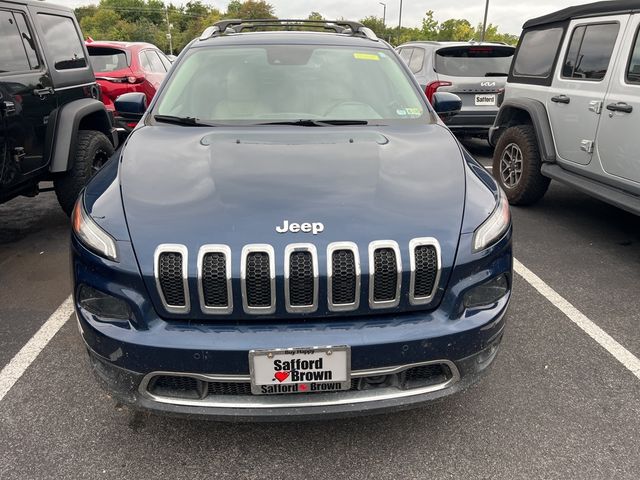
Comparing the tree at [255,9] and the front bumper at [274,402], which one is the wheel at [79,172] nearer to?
the front bumper at [274,402]

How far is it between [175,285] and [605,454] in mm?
1877

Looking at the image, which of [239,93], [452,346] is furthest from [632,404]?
[239,93]

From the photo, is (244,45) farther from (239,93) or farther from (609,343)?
(609,343)

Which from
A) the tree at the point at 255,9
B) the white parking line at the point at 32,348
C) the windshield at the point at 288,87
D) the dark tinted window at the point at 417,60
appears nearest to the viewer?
the white parking line at the point at 32,348

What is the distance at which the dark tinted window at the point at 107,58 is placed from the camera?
7422 mm

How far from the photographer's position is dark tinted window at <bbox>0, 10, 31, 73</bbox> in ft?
12.4

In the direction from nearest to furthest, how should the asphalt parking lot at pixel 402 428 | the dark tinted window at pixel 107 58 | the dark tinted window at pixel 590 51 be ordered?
the asphalt parking lot at pixel 402 428 < the dark tinted window at pixel 590 51 < the dark tinted window at pixel 107 58

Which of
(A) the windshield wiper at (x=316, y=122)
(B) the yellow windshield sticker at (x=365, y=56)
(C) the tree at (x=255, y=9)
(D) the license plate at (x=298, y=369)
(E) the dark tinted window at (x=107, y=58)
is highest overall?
(B) the yellow windshield sticker at (x=365, y=56)

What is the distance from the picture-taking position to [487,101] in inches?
297

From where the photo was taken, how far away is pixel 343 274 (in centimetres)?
189

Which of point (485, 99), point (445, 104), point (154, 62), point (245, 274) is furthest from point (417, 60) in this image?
point (245, 274)

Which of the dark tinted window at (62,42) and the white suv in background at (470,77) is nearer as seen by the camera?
the dark tinted window at (62,42)

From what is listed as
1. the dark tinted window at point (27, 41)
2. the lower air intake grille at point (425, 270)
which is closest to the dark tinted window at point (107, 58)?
the dark tinted window at point (27, 41)

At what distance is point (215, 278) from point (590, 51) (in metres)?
4.13
